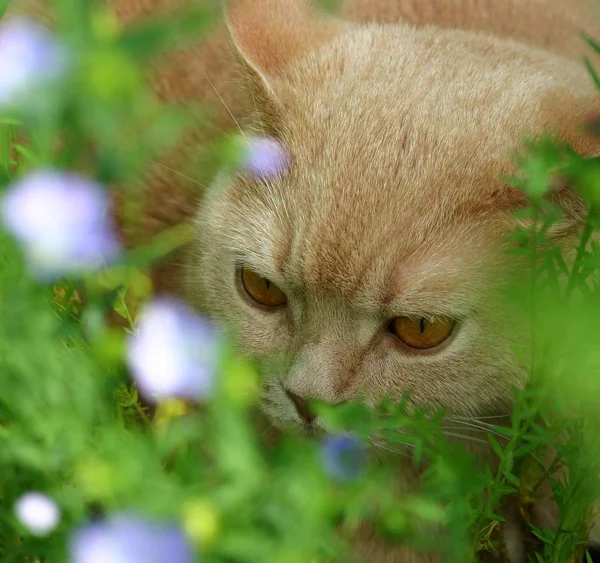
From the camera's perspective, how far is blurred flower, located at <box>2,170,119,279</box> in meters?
0.93

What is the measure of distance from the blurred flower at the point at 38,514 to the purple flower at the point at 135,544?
0.29 ft

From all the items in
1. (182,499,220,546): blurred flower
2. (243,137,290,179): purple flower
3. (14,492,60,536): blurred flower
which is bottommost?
(14,492,60,536): blurred flower

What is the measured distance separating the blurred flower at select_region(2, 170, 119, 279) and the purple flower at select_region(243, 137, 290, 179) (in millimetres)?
402

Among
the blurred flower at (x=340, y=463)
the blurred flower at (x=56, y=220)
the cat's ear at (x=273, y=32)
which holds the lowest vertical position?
the blurred flower at (x=340, y=463)

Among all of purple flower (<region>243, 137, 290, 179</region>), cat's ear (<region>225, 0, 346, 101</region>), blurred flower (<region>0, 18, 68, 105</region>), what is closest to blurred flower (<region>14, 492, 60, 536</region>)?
blurred flower (<region>0, 18, 68, 105</region>)

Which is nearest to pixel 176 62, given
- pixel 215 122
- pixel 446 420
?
pixel 215 122

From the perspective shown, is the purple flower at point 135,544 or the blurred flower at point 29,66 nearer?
the purple flower at point 135,544

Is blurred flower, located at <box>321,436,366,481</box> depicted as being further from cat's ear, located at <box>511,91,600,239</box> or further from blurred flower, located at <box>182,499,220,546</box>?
cat's ear, located at <box>511,91,600,239</box>

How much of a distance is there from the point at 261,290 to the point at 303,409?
25 centimetres

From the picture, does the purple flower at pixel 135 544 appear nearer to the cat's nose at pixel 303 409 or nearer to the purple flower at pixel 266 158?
the cat's nose at pixel 303 409

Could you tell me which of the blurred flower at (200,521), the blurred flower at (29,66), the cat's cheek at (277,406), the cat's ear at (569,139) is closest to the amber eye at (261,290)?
the cat's cheek at (277,406)

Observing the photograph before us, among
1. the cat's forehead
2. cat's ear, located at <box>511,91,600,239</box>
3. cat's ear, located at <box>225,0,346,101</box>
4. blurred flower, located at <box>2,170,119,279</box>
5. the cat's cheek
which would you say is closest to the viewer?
blurred flower, located at <box>2,170,119,279</box>

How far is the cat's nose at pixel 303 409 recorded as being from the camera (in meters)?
1.32

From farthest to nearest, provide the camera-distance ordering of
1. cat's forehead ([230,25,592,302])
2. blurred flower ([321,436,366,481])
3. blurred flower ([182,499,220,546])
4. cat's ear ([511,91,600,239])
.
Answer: cat's forehead ([230,25,592,302]) → cat's ear ([511,91,600,239]) → blurred flower ([321,436,366,481]) → blurred flower ([182,499,220,546])
